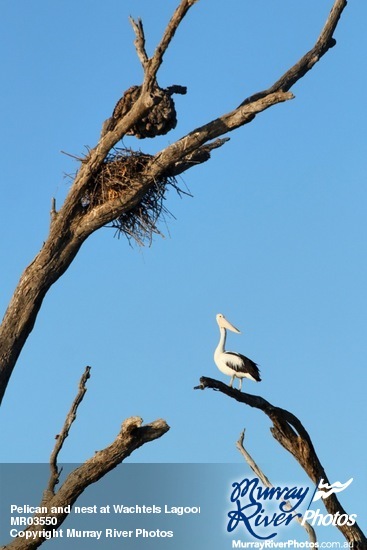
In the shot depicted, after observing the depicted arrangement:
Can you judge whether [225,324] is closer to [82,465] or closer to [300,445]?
[300,445]

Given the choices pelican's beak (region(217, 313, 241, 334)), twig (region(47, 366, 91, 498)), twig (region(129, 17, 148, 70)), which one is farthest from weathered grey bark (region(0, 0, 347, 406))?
pelican's beak (region(217, 313, 241, 334))

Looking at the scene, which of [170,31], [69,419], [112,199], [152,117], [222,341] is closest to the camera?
[69,419]

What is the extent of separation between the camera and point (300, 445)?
9312 mm

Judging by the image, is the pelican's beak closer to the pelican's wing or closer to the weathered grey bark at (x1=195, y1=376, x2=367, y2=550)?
the pelican's wing

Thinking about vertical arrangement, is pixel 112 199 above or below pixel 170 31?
below

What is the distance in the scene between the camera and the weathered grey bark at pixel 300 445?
9.12m

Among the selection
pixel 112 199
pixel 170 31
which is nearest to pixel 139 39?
pixel 170 31

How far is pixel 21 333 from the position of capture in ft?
31.0

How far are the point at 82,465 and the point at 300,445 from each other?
1.92 m

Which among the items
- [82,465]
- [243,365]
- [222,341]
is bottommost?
[82,465]

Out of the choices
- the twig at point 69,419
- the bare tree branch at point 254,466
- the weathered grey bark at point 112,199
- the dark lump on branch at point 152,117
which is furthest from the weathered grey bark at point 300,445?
the dark lump on branch at point 152,117

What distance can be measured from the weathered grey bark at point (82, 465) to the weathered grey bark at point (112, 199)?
38.4 inches

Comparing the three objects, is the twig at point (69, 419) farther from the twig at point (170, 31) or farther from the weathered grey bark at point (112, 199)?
the twig at point (170, 31)

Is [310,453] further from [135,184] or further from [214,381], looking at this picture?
[135,184]
